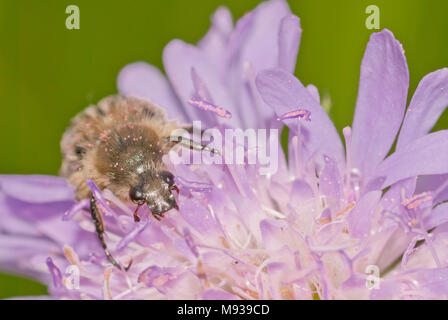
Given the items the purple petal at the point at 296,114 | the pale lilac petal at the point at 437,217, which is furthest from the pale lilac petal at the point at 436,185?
the purple petal at the point at 296,114

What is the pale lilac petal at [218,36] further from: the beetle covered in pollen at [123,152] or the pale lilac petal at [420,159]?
the pale lilac petal at [420,159]

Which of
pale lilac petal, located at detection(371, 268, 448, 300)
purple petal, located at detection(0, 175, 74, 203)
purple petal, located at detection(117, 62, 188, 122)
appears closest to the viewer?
pale lilac petal, located at detection(371, 268, 448, 300)

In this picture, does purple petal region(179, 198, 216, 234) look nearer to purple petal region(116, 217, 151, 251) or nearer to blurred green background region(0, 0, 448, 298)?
purple petal region(116, 217, 151, 251)

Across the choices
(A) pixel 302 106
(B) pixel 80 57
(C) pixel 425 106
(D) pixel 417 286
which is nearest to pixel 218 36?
(B) pixel 80 57

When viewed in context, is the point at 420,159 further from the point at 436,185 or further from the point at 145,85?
the point at 145,85

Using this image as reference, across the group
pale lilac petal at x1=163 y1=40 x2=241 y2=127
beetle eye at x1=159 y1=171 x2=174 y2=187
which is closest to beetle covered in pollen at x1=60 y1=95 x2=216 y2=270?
beetle eye at x1=159 y1=171 x2=174 y2=187

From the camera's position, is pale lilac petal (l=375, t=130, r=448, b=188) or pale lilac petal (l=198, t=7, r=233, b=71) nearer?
pale lilac petal (l=375, t=130, r=448, b=188)
